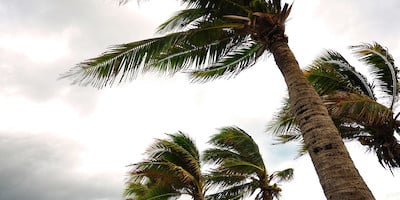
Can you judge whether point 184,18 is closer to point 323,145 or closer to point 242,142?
point 323,145

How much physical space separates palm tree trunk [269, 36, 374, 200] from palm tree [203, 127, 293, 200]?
9393mm

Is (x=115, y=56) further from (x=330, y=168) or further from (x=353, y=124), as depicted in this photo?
(x=353, y=124)

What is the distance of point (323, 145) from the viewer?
457 centimetres

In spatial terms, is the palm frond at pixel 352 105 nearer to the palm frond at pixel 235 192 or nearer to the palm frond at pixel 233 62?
the palm frond at pixel 233 62

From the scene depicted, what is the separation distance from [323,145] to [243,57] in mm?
4117

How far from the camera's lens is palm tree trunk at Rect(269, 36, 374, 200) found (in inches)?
162

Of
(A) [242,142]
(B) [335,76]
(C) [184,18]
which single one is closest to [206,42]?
(C) [184,18]

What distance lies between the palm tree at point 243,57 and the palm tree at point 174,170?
16.7 ft

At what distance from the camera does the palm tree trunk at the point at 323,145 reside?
411cm

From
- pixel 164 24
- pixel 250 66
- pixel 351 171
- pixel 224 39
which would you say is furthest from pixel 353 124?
pixel 351 171

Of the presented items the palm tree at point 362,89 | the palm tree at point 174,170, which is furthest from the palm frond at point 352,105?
the palm tree at point 174,170

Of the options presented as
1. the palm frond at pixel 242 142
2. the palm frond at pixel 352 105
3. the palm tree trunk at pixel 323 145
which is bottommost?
the palm tree trunk at pixel 323 145

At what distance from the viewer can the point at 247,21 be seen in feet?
21.2

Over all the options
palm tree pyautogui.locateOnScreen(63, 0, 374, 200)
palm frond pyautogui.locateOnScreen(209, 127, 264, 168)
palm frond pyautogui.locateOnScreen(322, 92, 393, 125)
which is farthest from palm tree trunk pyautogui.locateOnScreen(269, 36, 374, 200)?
palm frond pyautogui.locateOnScreen(209, 127, 264, 168)
